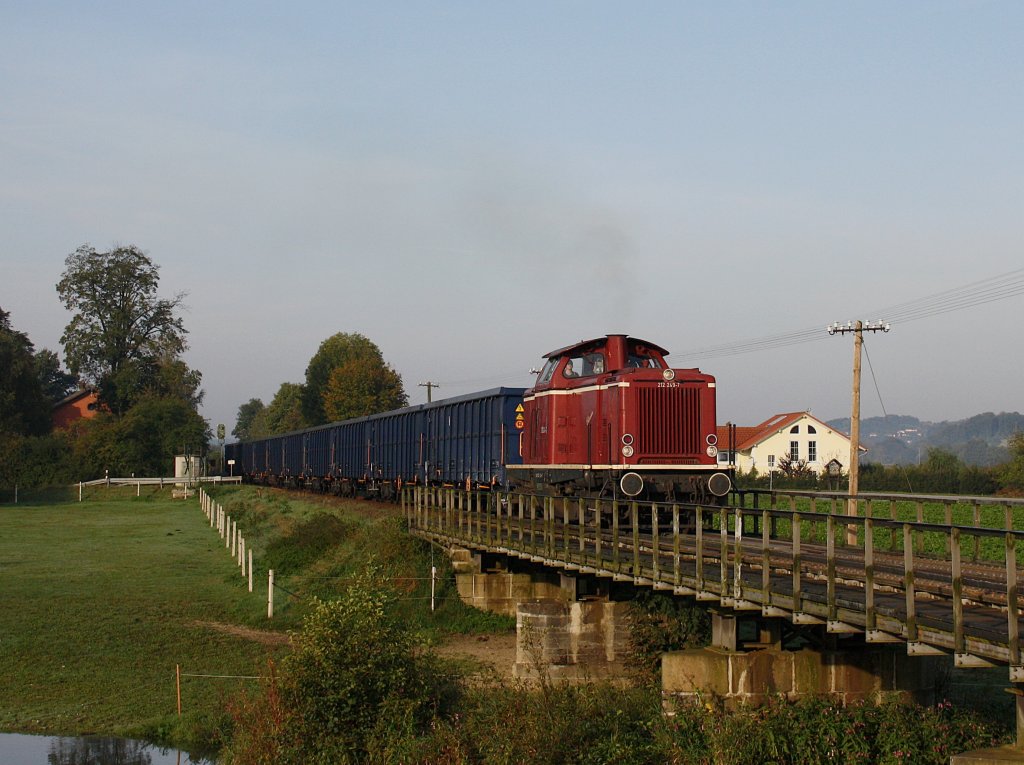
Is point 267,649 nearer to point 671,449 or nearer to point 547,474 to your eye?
point 547,474

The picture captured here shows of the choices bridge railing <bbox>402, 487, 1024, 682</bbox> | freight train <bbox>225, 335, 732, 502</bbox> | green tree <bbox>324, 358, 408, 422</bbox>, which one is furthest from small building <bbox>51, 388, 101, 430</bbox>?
bridge railing <bbox>402, 487, 1024, 682</bbox>

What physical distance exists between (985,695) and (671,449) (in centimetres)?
674

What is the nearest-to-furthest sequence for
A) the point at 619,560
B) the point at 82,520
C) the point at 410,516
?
1. the point at 619,560
2. the point at 410,516
3. the point at 82,520

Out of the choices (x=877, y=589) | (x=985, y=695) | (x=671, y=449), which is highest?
(x=671, y=449)

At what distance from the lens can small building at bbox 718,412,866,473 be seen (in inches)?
3634

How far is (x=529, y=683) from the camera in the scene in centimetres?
2005

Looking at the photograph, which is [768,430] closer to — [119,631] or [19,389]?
[19,389]

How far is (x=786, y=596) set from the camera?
12594 millimetres

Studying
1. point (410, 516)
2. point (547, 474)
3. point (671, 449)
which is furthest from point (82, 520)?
point (671, 449)

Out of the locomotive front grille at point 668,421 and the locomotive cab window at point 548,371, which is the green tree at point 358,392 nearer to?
the locomotive cab window at point 548,371

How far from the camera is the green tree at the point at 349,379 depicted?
323 ft

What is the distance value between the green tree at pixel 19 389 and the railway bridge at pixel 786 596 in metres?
66.9

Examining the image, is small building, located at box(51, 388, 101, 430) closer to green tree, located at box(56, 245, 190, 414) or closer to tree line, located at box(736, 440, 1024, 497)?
green tree, located at box(56, 245, 190, 414)

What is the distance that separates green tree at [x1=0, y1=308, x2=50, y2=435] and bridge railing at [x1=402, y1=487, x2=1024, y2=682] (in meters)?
68.4
